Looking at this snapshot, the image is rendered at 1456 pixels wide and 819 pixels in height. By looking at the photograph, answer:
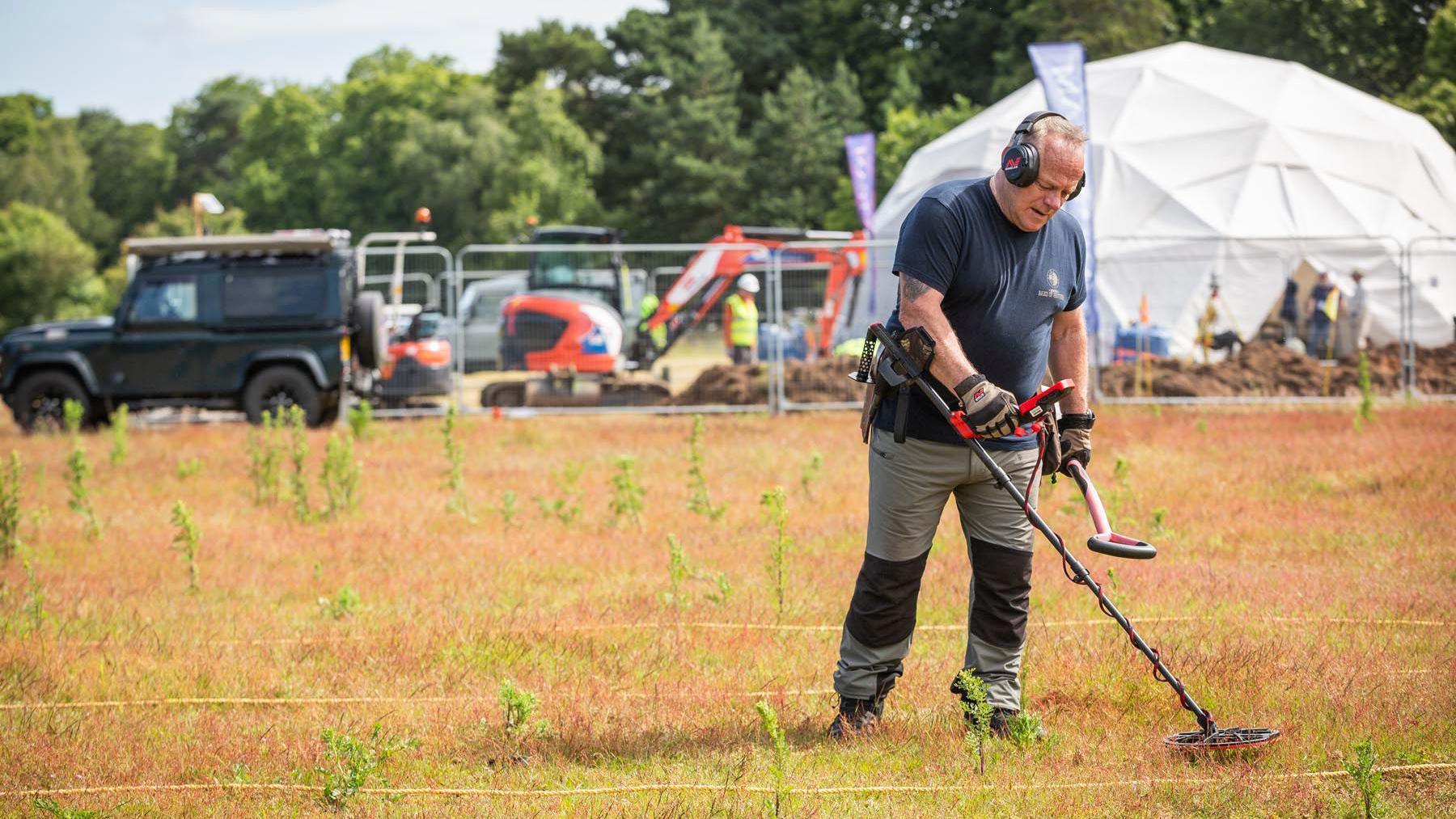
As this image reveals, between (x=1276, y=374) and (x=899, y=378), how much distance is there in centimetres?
1478

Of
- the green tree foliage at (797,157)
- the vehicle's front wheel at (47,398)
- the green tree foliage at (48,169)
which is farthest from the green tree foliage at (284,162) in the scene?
the vehicle's front wheel at (47,398)

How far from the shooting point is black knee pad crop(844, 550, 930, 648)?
16.5 feet

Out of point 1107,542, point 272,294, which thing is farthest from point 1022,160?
point 272,294

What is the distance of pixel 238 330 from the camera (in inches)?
653

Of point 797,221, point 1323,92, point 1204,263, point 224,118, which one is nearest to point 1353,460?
point 1204,263

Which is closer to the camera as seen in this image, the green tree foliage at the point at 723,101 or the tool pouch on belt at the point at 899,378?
the tool pouch on belt at the point at 899,378

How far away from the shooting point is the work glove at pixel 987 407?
452 centimetres

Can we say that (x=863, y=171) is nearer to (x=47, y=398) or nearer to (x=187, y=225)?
(x=47, y=398)

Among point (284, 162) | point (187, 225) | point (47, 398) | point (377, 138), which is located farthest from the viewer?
point (284, 162)

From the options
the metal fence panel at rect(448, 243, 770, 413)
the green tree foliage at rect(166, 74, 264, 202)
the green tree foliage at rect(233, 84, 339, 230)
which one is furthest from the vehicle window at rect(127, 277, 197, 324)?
the green tree foliage at rect(166, 74, 264, 202)

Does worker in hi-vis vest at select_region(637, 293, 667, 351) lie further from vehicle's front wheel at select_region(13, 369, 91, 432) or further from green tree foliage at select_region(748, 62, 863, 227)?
green tree foliage at select_region(748, 62, 863, 227)

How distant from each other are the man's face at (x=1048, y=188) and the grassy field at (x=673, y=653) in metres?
1.86

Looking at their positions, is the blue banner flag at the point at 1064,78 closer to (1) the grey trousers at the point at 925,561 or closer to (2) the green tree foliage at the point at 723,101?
(1) the grey trousers at the point at 925,561

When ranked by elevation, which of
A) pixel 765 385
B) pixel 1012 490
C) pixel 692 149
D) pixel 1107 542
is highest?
pixel 692 149
